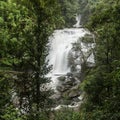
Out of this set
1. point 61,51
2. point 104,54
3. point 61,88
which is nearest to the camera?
point 104,54

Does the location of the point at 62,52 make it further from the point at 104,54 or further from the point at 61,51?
the point at 104,54

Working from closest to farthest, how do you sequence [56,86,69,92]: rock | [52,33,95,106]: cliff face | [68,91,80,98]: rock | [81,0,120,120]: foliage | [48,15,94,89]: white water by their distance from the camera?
[81,0,120,120]: foliage
[52,33,95,106]: cliff face
[68,91,80,98]: rock
[56,86,69,92]: rock
[48,15,94,89]: white water

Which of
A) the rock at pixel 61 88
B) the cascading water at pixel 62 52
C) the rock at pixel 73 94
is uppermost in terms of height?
the cascading water at pixel 62 52

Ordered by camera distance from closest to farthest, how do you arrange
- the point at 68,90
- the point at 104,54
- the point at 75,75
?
1. the point at 104,54
2. the point at 68,90
3. the point at 75,75

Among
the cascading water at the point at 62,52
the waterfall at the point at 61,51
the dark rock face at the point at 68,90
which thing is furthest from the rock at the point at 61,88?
the waterfall at the point at 61,51

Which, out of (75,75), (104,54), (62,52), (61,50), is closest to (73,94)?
(75,75)

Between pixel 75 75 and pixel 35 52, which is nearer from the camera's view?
pixel 35 52

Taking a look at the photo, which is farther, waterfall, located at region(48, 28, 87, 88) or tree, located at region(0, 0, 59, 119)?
waterfall, located at region(48, 28, 87, 88)

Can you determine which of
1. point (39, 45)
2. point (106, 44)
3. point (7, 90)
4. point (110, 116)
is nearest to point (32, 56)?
point (39, 45)

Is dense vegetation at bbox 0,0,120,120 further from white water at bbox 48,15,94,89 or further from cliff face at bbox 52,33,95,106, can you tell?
white water at bbox 48,15,94,89

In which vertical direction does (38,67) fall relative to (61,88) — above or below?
above

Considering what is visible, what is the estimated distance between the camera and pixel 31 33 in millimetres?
10133

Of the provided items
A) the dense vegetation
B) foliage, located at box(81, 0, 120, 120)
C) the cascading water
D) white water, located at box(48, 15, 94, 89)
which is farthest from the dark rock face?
the dense vegetation

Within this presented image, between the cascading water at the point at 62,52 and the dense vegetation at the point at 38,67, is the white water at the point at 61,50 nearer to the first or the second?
the cascading water at the point at 62,52
